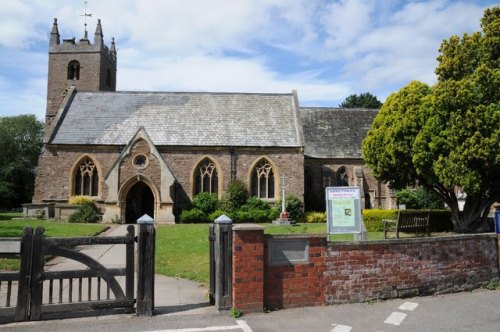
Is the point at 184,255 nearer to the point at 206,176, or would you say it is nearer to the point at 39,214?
the point at 206,176

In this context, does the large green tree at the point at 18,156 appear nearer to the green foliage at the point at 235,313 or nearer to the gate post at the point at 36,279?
the gate post at the point at 36,279

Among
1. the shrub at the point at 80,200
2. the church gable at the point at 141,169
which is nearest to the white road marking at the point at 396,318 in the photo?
the church gable at the point at 141,169

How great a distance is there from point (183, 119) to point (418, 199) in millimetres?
18511

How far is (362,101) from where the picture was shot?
208 ft

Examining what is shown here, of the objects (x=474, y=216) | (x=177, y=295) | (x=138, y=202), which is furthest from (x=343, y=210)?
(x=138, y=202)

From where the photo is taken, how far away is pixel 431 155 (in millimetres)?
17016

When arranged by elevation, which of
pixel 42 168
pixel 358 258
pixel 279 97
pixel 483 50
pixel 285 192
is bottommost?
pixel 358 258

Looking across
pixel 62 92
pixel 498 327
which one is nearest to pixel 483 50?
pixel 498 327

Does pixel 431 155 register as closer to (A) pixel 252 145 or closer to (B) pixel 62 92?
(A) pixel 252 145

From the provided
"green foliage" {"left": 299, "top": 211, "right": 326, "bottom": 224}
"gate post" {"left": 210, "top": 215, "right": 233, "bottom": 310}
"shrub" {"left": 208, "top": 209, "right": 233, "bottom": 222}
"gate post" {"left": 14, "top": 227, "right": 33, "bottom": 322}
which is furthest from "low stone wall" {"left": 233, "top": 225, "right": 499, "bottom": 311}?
"green foliage" {"left": 299, "top": 211, "right": 326, "bottom": 224}

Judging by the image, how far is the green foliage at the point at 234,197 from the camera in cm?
2834

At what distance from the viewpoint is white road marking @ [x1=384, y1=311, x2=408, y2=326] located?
22.5 feet

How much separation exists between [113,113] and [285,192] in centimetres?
1408

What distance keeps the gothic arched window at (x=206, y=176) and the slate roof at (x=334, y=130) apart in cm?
778
